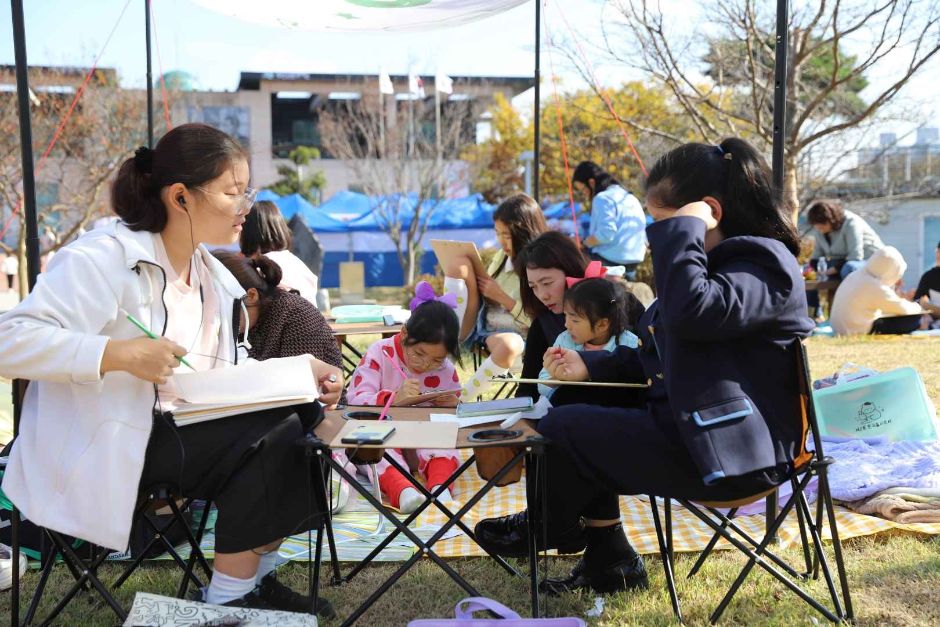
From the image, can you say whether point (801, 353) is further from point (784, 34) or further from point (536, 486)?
point (784, 34)

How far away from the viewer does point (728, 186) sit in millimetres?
2088

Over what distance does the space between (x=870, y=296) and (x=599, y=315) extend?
18.0 ft

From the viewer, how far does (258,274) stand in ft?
11.0

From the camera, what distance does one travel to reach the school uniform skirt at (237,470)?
1.93m

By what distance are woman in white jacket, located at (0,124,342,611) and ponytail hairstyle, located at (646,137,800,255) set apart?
999mm

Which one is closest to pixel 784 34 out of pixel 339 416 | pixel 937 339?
pixel 339 416

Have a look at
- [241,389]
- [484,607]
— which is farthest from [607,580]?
[241,389]

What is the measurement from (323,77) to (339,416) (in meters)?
29.3

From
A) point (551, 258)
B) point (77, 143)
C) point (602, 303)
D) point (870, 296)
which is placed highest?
point (77, 143)

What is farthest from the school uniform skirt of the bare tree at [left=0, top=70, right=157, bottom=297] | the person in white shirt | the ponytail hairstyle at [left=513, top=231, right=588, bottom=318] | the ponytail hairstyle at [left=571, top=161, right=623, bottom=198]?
Answer: the bare tree at [left=0, top=70, right=157, bottom=297]

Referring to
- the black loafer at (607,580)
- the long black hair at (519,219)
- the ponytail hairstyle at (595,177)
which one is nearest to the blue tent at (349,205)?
the ponytail hairstyle at (595,177)

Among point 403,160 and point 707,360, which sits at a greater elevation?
point 403,160

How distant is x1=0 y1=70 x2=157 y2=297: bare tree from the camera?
496 inches

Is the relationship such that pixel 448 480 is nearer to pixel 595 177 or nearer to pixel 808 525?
pixel 808 525
